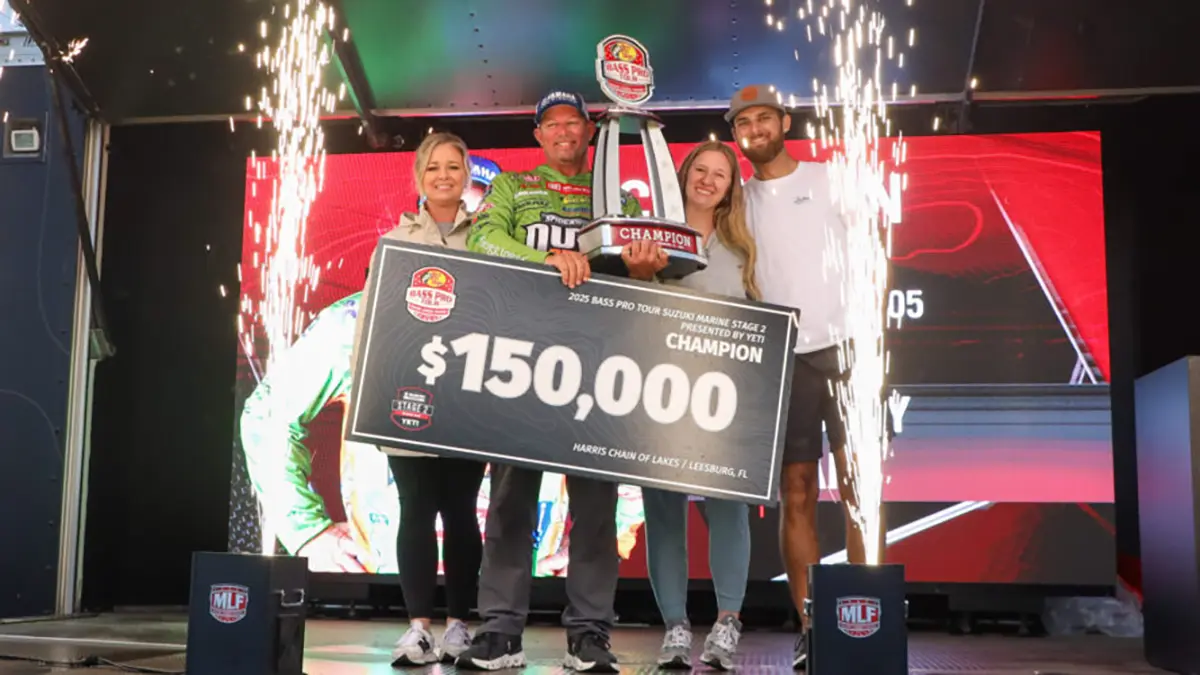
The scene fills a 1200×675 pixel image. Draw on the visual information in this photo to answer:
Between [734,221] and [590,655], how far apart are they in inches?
49.8

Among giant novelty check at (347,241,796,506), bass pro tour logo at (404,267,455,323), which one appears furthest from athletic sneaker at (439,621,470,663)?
bass pro tour logo at (404,267,455,323)

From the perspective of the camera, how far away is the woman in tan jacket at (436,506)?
315 centimetres

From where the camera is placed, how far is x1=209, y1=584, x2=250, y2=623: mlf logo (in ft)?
8.73

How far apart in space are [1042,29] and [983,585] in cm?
220

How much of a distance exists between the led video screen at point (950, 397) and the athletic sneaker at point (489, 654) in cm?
198

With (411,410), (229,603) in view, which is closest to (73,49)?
(411,410)

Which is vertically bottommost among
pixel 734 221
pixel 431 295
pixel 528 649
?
pixel 528 649

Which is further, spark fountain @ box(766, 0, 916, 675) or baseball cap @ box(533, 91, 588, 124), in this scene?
baseball cap @ box(533, 91, 588, 124)

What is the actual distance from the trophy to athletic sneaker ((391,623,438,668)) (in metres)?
1.06

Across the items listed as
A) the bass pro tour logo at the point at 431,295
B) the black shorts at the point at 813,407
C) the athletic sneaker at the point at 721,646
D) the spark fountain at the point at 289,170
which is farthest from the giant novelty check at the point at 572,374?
the spark fountain at the point at 289,170

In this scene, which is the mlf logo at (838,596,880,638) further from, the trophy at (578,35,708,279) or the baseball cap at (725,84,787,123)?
the baseball cap at (725,84,787,123)

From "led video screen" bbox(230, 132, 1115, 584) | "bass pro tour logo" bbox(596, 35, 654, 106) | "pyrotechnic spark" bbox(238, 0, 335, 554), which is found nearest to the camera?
"bass pro tour logo" bbox(596, 35, 654, 106)

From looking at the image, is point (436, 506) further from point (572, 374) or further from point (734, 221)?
point (734, 221)

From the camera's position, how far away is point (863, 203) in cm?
357
